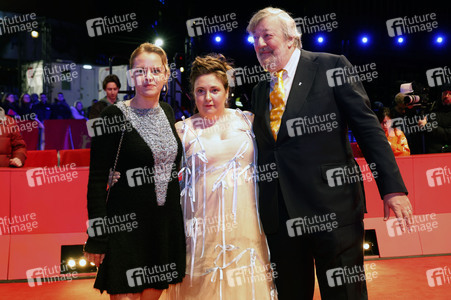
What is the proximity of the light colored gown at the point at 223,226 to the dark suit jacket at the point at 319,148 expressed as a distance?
0.18 meters

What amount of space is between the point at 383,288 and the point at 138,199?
8.60ft

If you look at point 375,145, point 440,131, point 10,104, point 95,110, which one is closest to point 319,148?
point 375,145

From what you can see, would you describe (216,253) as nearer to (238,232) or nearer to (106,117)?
(238,232)

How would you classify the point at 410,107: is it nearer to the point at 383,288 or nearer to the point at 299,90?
the point at 383,288

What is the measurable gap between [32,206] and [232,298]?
8.83ft

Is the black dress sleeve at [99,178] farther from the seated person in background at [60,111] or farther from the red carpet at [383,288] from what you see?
the seated person in background at [60,111]

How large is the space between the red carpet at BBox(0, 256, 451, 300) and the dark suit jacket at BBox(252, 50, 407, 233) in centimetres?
177

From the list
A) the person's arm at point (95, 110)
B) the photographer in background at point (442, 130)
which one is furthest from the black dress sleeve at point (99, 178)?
the photographer in background at point (442, 130)

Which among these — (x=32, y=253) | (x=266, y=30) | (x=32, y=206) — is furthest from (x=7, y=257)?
Answer: (x=266, y=30)

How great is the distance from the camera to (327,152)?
2125 millimetres

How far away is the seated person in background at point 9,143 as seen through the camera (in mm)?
4695

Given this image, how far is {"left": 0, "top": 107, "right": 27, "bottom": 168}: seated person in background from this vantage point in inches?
185

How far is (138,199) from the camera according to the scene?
216cm

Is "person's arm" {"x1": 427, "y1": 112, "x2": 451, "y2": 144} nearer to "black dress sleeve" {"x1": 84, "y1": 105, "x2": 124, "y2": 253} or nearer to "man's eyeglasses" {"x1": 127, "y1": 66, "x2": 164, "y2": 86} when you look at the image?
"man's eyeglasses" {"x1": 127, "y1": 66, "x2": 164, "y2": 86}
